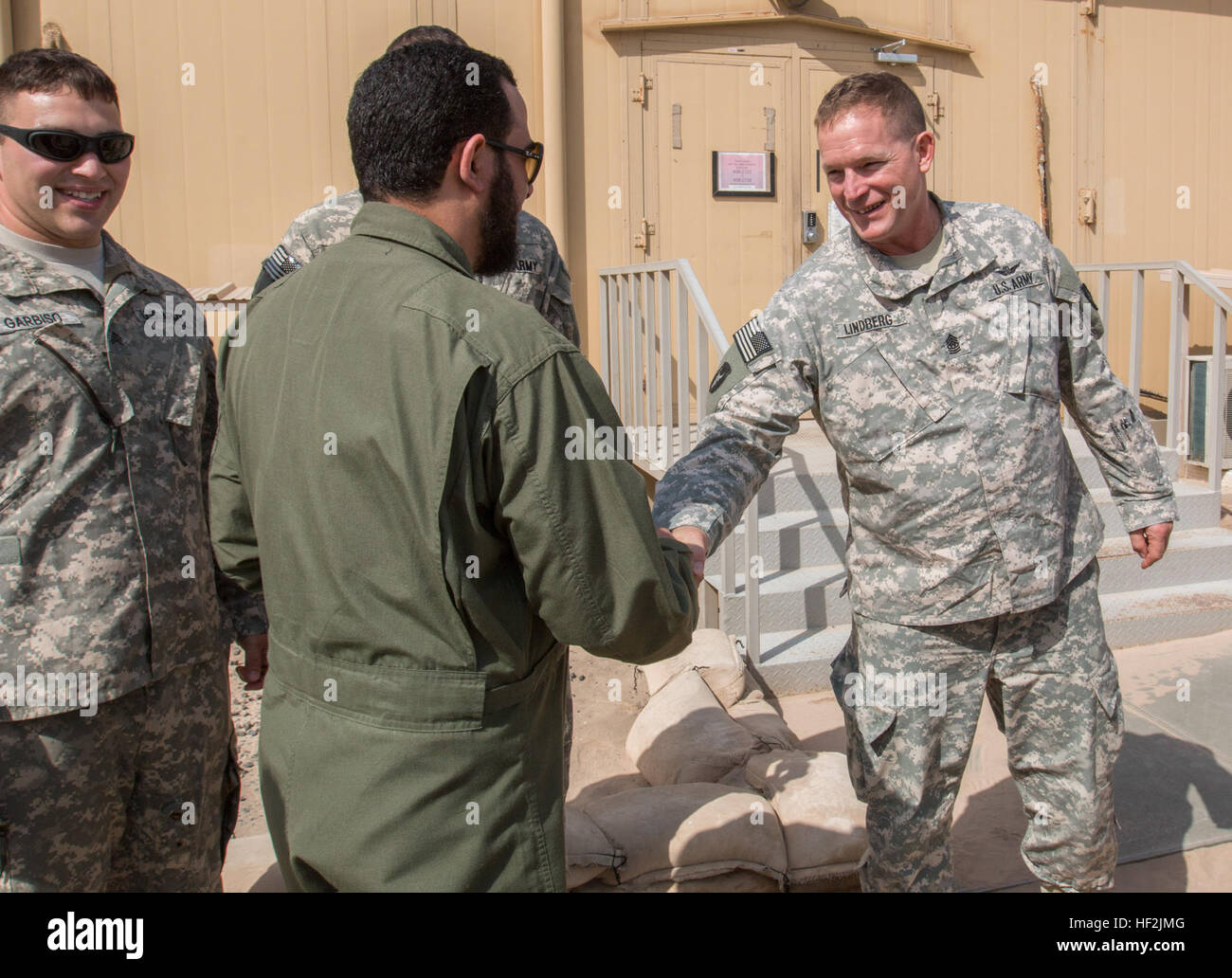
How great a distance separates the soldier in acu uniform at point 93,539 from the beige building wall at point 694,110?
359 centimetres

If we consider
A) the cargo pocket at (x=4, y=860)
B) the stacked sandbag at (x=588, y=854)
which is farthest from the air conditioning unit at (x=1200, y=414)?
the cargo pocket at (x=4, y=860)

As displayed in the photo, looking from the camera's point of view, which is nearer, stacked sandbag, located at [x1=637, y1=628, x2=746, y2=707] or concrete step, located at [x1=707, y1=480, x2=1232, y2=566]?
stacked sandbag, located at [x1=637, y1=628, x2=746, y2=707]

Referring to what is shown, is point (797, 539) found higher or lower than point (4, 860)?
higher

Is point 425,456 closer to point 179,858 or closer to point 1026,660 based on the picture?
point 179,858

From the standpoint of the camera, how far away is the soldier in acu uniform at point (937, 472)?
2.16m

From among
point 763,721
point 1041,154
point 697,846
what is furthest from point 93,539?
point 1041,154

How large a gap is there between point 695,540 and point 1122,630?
3.30 metres

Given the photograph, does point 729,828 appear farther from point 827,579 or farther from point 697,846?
point 827,579

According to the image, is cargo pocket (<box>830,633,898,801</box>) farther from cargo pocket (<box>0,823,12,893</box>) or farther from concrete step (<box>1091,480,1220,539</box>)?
concrete step (<box>1091,480,1220,539</box>)

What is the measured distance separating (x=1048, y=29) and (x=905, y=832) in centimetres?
610

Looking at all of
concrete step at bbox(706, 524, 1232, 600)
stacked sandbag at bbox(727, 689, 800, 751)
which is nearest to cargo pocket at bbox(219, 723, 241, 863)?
stacked sandbag at bbox(727, 689, 800, 751)

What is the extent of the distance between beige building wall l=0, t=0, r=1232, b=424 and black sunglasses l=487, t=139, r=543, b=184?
4.33 m

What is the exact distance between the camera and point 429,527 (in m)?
1.29

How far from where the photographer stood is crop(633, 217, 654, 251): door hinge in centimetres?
602
